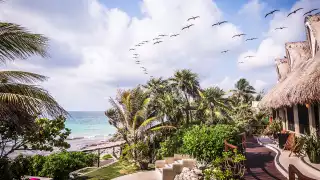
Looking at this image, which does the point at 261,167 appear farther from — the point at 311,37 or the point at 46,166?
the point at 46,166

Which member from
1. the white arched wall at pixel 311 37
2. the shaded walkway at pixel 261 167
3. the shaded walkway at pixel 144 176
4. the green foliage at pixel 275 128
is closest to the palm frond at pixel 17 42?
the shaded walkway at pixel 261 167

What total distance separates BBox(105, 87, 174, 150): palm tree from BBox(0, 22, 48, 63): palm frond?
321 inches

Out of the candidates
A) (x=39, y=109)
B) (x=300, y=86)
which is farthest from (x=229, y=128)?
(x=39, y=109)

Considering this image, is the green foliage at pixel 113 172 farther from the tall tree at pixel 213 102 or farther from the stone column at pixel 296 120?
the stone column at pixel 296 120

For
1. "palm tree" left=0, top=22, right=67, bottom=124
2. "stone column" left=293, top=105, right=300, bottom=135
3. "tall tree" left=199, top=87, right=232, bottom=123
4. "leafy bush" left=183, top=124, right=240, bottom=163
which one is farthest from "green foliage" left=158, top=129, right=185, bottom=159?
"palm tree" left=0, top=22, right=67, bottom=124


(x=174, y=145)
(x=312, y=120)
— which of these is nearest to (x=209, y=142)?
(x=174, y=145)

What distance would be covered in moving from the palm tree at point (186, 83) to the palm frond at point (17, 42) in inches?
515

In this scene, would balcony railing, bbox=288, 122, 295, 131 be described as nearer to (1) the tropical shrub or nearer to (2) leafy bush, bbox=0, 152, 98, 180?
(1) the tropical shrub

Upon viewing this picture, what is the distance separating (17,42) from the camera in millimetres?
4844

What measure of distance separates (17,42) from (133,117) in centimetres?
910

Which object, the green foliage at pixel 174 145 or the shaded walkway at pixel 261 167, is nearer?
the shaded walkway at pixel 261 167

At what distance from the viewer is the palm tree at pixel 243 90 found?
3347 cm

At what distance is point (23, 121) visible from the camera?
5043 mm

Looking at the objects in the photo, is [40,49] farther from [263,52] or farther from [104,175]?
[263,52]
